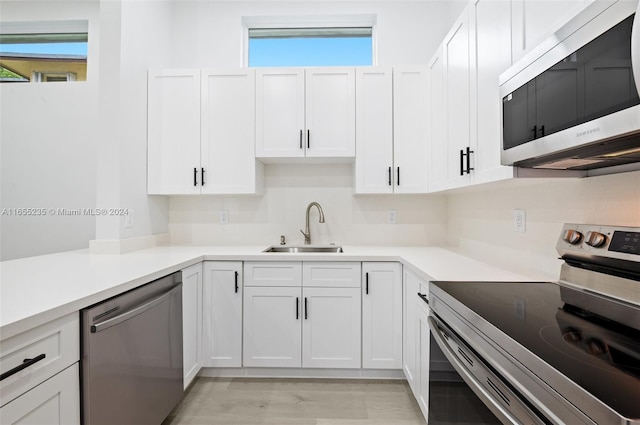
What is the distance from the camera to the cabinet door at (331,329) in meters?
2.20

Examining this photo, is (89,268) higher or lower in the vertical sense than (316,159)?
lower

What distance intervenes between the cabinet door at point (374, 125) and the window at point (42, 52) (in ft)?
8.58

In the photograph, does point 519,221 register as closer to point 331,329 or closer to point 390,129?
point 390,129

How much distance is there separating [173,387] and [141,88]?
82.9 inches

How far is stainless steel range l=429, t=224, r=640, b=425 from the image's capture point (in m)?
0.56

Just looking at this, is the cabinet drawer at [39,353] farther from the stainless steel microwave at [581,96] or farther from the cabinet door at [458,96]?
the cabinet door at [458,96]

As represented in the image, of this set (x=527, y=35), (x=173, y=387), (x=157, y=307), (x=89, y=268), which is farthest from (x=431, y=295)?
(x=89, y=268)

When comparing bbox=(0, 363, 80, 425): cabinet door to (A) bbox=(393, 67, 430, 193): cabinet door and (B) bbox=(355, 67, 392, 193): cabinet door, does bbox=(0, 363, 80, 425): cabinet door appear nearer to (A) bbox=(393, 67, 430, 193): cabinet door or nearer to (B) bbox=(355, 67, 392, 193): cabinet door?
(B) bbox=(355, 67, 392, 193): cabinet door

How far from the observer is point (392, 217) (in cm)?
280

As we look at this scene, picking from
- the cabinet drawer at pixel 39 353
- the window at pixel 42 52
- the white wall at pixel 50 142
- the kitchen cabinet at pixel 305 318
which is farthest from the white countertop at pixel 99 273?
the window at pixel 42 52

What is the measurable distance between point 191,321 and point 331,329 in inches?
36.3

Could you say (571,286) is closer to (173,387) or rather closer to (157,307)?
(157,307)

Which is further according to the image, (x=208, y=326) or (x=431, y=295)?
(x=208, y=326)

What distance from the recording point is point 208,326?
86.6 inches
